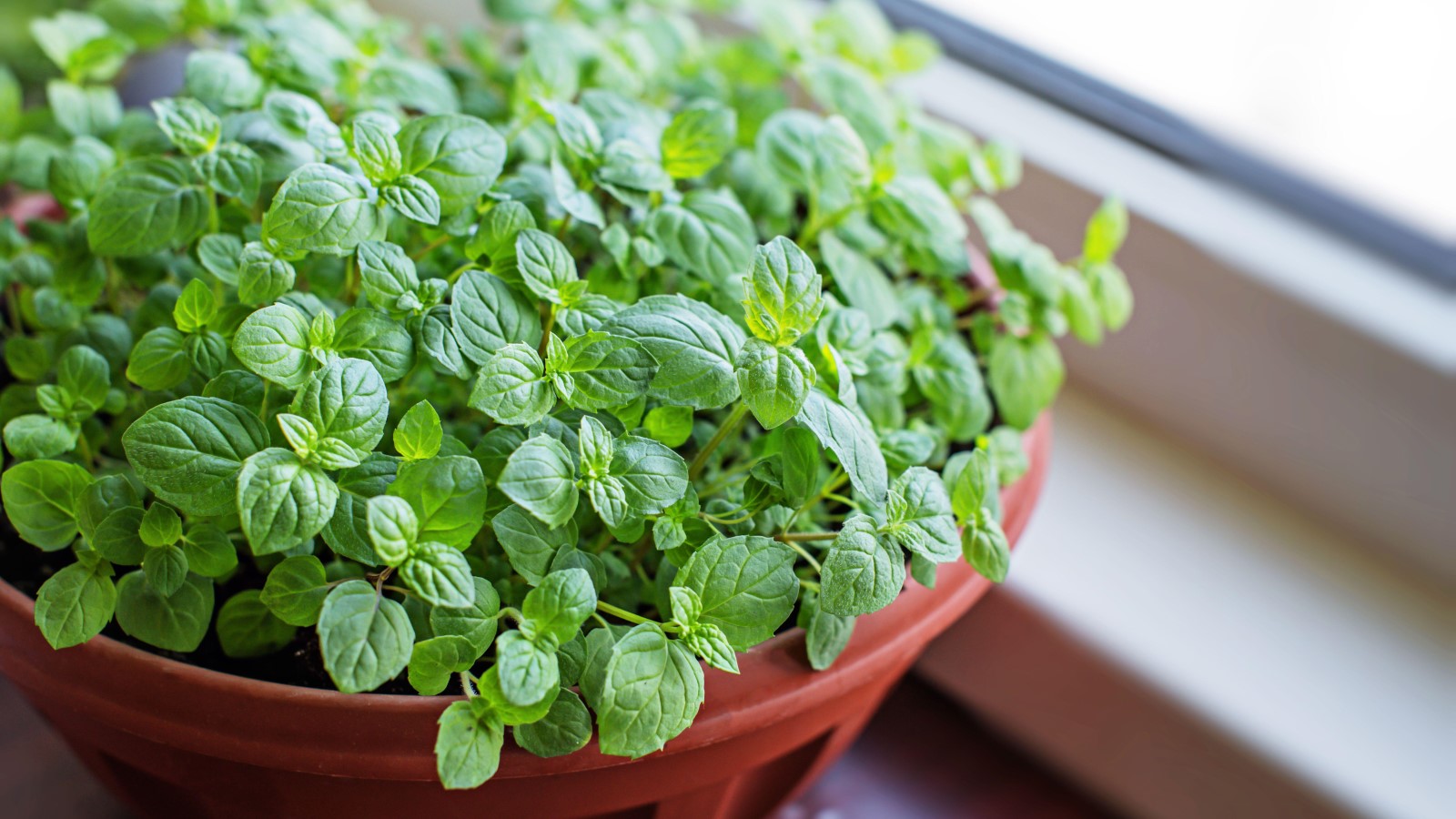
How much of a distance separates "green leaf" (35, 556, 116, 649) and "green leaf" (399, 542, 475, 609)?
0.17 m

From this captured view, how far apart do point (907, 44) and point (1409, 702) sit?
670 millimetres

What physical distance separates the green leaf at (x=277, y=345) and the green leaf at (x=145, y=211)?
0.14 metres

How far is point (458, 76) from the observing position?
87cm

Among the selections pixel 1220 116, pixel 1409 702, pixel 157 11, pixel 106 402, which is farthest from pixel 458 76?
pixel 1409 702

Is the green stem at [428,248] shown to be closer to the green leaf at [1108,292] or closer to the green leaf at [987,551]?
the green leaf at [987,551]

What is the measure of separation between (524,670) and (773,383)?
177 mm

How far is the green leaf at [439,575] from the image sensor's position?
1.63ft

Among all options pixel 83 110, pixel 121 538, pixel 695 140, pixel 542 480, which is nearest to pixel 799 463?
pixel 542 480

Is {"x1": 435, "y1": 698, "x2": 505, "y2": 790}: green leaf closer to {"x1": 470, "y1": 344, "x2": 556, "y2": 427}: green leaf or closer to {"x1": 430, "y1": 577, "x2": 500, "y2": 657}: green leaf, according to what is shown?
{"x1": 430, "y1": 577, "x2": 500, "y2": 657}: green leaf

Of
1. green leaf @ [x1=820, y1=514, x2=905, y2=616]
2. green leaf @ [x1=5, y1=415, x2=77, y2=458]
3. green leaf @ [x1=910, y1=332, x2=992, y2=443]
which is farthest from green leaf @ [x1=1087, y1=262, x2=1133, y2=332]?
green leaf @ [x1=5, y1=415, x2=77, y2=458]

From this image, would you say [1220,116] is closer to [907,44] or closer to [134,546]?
[907,44]

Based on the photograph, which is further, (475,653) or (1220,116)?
(1220,116)

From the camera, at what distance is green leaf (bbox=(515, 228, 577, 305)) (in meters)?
0.58

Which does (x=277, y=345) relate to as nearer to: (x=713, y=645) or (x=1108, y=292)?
(x=713, y=645)
